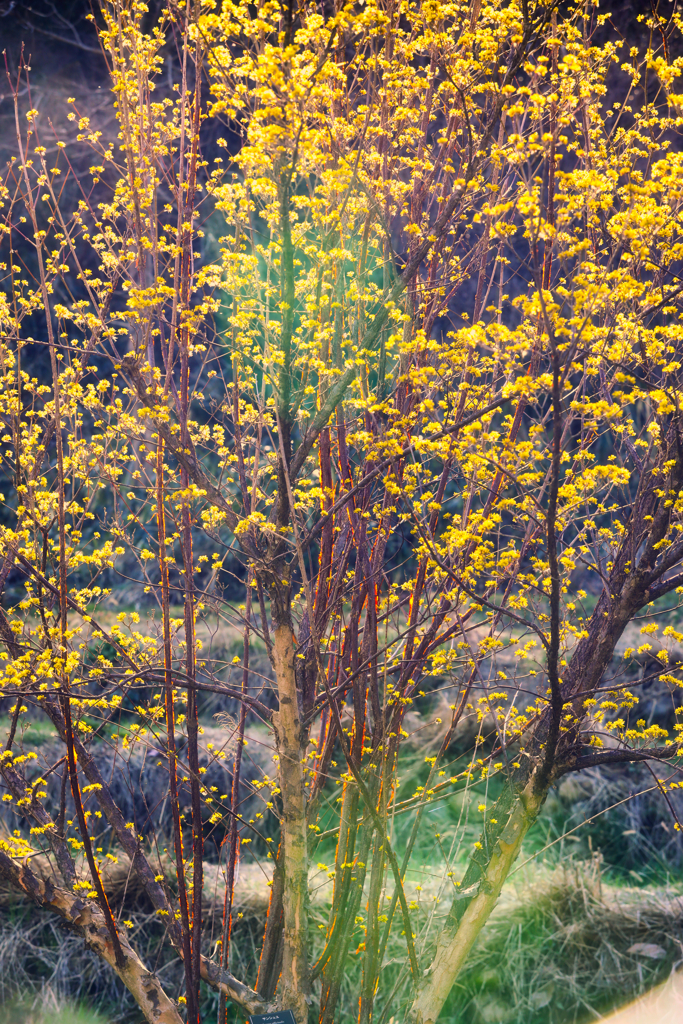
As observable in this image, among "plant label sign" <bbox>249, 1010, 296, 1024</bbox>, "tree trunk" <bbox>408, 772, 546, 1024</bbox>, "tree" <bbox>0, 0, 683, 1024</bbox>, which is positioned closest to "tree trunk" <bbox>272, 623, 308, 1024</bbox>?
"tree" <bbox>0, 0, 683, 1024</bbox>

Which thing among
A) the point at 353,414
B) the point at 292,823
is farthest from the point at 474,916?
the point at 353,414

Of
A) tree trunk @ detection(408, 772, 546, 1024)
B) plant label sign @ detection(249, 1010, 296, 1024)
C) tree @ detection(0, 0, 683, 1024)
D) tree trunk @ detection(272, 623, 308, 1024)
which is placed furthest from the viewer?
tree trunk @ detection(408, 772, 546, 1024)

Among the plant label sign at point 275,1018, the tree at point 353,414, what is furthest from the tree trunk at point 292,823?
the plant label sign at point 275,1018

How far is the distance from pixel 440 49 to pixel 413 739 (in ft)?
14.7

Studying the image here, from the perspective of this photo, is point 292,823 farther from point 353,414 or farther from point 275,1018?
point 353,414

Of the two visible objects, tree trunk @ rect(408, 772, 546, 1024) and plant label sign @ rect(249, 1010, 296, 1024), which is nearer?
plant label sign @ rect(249, 1010, 296, 1024)

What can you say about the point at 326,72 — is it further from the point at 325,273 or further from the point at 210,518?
the point at 210,518

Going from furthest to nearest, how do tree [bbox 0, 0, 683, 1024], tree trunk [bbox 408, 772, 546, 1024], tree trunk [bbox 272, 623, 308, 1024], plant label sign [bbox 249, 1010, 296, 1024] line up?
tree trunk [bbox 408, 772, 546, 1024]
tree trunk [bbox 272, 623, 308, 1024]
plant label sign [bbox 249, 1010, 296, 1024]
tree [bbox 0, 0, 683, 1024]

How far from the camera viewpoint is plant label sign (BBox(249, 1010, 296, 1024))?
7.21ft

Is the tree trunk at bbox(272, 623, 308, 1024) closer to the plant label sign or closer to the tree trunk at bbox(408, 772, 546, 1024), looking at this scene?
the plant label sign

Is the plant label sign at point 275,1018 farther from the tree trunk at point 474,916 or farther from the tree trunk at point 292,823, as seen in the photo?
the tree trunk at point 474,916

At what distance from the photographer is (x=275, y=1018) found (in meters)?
2.21

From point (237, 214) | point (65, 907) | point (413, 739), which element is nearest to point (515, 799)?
point (65, 907)

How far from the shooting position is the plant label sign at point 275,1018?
2199 mm
